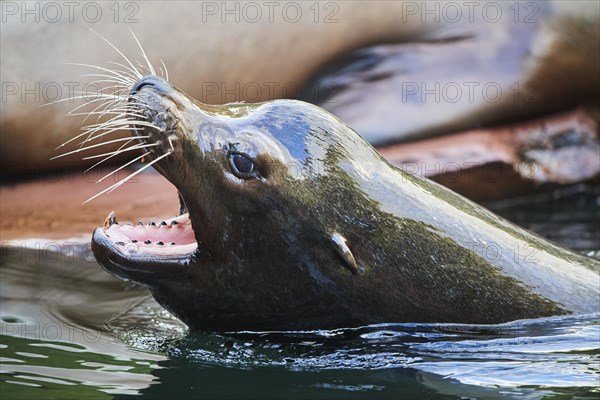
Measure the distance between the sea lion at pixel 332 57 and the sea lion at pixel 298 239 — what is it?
2.63m

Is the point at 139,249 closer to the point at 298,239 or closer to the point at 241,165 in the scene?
the point at 241,165

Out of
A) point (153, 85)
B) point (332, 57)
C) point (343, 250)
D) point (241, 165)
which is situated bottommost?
point (343, 250)

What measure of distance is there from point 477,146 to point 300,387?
14.7 feet

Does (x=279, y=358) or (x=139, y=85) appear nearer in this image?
(x=279, y=358)

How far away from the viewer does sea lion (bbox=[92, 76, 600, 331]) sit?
4.69m

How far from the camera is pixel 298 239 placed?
185 inches

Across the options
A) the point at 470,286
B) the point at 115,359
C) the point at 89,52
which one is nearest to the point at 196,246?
the point at 115,359

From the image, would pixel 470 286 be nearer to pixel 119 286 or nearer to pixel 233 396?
pixel 233 396

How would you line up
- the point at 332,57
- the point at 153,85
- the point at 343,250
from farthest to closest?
the point at 332,57 → the point at 153,85 → the point at 343,250

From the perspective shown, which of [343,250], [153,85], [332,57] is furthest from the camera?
[332,57]

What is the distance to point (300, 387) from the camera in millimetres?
4277

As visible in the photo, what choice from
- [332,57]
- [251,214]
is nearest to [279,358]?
[251,214]

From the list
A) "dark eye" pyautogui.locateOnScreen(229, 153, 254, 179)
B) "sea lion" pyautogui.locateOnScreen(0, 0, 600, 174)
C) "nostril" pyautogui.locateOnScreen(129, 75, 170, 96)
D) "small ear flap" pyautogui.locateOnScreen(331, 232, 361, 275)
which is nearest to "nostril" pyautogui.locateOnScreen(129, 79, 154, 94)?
"nostril" pyautogui.locateOnScreen(129, 75, 170, 96)

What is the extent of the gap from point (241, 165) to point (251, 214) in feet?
0.73
